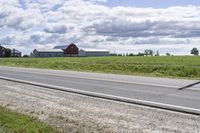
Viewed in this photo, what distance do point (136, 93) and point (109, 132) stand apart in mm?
5260

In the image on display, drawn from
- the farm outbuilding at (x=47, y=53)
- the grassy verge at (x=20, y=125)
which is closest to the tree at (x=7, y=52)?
the farm outbuilding at (x=47, y=53)

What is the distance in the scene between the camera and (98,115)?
8.68 m

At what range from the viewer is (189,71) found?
2497 centimetres

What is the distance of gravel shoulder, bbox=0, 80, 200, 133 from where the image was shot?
24.2 ft


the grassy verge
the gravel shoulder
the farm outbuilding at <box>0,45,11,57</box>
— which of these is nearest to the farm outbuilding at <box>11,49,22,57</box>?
the farm outbuilding at <box>0,45,11,57</box>

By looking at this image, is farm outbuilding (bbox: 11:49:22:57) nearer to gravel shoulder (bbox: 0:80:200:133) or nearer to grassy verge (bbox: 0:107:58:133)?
gravel shoulder (bbox: 0:80:200:133)

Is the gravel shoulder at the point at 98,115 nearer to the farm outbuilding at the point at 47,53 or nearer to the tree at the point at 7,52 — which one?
the farm outbuilding at the point at 47,53

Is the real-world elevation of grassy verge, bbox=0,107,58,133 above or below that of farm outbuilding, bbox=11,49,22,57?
below

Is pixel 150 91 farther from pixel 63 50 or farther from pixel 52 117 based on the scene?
pixel 63 50

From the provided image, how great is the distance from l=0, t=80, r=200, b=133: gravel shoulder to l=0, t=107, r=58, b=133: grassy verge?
31 cm

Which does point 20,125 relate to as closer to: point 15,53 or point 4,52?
point 4,52

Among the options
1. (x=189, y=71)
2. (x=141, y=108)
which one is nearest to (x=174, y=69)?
(x=189, y=71)

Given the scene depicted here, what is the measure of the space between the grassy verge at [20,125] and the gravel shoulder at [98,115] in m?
0.31

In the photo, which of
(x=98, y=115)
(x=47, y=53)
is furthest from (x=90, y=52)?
(x=98, y=115)
